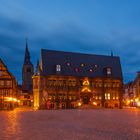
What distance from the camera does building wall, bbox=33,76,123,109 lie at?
73.3 metres

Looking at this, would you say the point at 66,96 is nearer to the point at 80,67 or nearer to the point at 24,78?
the point at 80,67

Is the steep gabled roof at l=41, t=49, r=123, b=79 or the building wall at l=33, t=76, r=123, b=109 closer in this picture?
the building wall at l=33, t=76, r=123, b=109

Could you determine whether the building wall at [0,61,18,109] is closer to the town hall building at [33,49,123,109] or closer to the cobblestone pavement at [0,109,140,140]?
the town hall building at [33,49,123,109]

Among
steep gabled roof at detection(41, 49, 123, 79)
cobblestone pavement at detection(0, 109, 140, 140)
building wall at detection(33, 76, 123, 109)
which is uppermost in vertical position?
steep gabled roof at detection(41, 49, 123, 79)

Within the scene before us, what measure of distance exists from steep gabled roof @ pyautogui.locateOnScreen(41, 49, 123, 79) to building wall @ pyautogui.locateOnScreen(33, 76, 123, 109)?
1528mm

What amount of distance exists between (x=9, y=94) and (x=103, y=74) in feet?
81.3

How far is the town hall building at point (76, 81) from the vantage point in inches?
2894

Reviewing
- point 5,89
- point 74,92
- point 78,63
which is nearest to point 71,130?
Result: point 5,89

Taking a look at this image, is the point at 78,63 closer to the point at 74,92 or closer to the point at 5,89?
the point at 74,92

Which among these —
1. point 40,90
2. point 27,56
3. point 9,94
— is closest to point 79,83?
point 40,90

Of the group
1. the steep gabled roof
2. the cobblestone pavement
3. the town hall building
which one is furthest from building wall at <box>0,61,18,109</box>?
the cobblestone pavement

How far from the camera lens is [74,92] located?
75688mm

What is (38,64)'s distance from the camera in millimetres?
75375

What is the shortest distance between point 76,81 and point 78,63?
5.11 m
